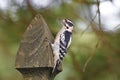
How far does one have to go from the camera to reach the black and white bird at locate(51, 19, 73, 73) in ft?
7.43

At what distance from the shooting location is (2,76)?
3.85 m

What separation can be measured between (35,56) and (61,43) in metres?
0.33

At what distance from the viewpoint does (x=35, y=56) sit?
2.19 meters

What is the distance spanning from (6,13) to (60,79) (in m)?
0.64

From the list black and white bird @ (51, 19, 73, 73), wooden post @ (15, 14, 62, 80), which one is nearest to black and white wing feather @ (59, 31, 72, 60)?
black and white bird @ (51, 19, 73, 73)

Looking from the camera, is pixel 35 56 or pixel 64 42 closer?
pixel 35 56

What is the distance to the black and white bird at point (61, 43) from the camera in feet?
7.43

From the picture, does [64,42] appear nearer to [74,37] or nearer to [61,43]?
[61,43]

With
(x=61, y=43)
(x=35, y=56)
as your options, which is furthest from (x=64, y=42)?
(x=35, y=56)

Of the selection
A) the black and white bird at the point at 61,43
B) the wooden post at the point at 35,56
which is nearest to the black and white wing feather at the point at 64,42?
the black and white bird at the point at 61,43

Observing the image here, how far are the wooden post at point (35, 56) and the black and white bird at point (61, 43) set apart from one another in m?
0.04

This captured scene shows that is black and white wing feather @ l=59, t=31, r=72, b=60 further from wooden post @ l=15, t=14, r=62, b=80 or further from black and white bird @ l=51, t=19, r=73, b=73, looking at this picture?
wooden post @ l=15, t=14, r=62, b=80

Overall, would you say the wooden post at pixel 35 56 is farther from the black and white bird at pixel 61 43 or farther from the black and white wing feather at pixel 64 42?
the black and white wing feather at pixel 64 42

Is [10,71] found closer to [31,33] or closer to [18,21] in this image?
[18,21]
